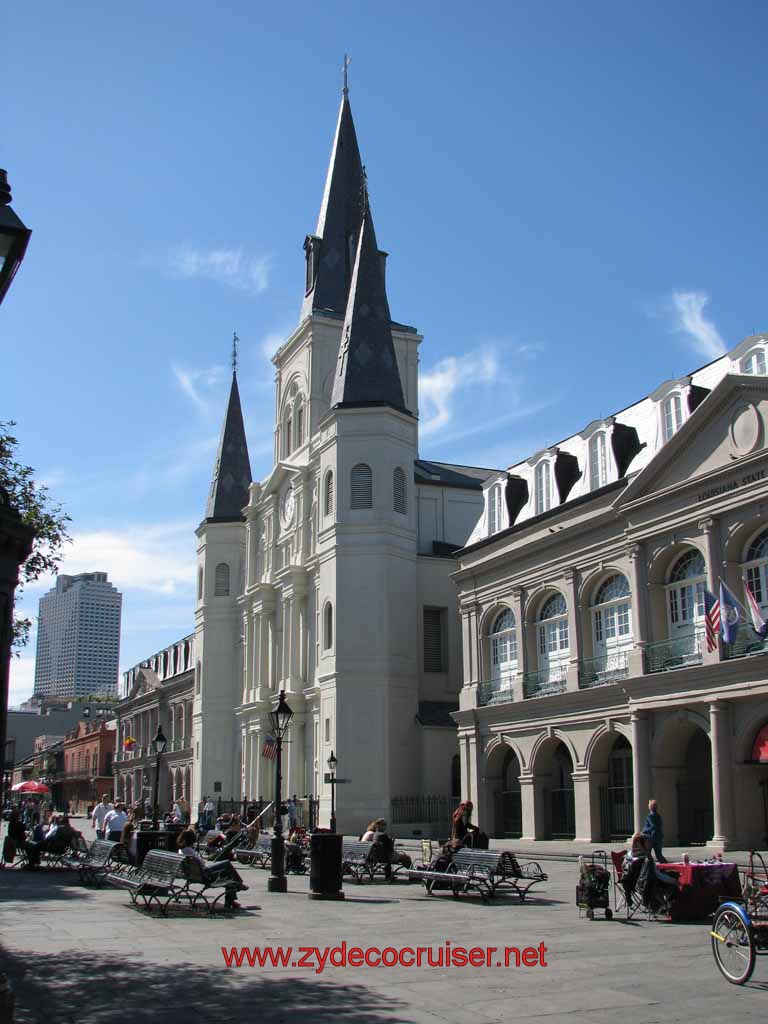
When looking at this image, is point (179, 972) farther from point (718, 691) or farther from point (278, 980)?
point (718, 691)

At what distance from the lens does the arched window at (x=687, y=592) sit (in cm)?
2877

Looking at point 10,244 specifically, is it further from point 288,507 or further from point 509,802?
point 288,507

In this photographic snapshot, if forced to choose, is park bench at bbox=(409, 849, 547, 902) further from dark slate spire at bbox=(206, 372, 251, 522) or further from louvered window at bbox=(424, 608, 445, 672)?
dark slate spire at bbox=(206, 372, 251, 522)

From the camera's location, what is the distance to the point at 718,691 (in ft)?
88.1

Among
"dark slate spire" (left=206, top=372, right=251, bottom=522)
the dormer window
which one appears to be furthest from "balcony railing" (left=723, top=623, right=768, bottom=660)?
"dark slate spire" (left=206, top=372, right=251, bottom=522)

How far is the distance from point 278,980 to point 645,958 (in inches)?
167

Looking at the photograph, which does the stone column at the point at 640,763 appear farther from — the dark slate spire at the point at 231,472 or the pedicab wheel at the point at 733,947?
the dark slate spire at the point at 231,472

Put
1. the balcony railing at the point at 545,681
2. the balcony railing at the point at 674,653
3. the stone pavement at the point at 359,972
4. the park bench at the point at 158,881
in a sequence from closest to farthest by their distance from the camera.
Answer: the stone pavement at the point at 359,972 → the park bench at the point at 158,881 → the balcony railing at the point at 674,653 → the balcony railing at the point at 545,681

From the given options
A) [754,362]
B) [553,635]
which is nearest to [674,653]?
[553,635]

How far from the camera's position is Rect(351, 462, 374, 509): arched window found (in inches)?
1816

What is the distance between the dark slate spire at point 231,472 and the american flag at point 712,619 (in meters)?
39.3

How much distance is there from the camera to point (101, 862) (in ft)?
78.0

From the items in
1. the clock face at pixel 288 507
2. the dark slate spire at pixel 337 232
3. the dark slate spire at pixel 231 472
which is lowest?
the clock face at pixel 288 507

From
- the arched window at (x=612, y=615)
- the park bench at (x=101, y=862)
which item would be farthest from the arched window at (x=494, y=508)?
the park bench at (x=101, y=862)
